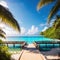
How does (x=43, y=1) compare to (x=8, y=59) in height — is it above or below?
above

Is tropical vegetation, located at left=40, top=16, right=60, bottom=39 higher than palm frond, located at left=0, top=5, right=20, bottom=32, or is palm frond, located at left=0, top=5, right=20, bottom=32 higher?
tropical vegetation, located at left=40, top=16, right=60, bottom=39

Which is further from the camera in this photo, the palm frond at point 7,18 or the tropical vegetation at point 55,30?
the tropical vegetation at point 55,30

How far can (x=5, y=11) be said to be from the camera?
7926 mm

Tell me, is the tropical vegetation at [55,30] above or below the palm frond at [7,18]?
above

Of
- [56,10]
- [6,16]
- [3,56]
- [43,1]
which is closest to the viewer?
[6,16]

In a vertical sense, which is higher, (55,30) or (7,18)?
(55,30)

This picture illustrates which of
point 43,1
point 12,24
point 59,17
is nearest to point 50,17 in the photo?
point 43,1

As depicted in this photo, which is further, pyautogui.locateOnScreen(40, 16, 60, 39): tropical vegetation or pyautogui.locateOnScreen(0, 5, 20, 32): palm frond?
pyautogui.locateOnScreen(40, 16, 60, 39): tropical vegetation

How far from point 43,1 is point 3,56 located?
4.83 metres

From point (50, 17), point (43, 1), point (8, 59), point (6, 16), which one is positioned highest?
point (43, 1)

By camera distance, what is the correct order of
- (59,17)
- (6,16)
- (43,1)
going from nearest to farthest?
(6,16)
(43,1)
(59,17)

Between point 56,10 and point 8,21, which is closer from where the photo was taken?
point 8,21

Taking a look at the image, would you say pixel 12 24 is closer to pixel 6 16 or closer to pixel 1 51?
pixel 6 16

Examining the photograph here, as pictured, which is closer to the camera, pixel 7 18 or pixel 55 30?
pixel 7 18
